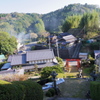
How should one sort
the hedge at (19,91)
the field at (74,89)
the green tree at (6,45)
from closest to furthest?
the hedge at (19,91) < the field at (74,89) < the green tree at (6,45)

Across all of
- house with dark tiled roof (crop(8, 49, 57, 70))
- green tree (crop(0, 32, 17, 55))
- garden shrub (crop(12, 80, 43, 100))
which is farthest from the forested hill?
garden shrub (crop(12, 80, 43, 100))

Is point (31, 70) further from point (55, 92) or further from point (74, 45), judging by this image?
point (74, 45)

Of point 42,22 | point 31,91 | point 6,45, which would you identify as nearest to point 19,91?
point 31,91

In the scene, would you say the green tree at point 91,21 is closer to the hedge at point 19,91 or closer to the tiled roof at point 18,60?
the tiled roof at point 18,60

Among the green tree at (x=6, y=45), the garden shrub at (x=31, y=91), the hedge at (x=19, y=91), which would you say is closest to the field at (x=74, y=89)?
the garden shrub at (x=31, y=91)

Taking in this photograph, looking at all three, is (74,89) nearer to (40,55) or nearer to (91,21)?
(40,55)

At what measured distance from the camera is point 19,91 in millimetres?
4750

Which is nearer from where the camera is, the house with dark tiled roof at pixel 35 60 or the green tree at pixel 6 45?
the house with dark tiled roof at pixel 35 60

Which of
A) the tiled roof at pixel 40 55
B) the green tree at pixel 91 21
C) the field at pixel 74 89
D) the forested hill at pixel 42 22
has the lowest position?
the field at pixel 74 89

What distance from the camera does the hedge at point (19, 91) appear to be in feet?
13.7

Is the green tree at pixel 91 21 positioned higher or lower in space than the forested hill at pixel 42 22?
lower

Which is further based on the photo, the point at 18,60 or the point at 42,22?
the point at 42,22

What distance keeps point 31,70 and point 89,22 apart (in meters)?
23.6

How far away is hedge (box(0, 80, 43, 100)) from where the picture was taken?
4.16 metres
